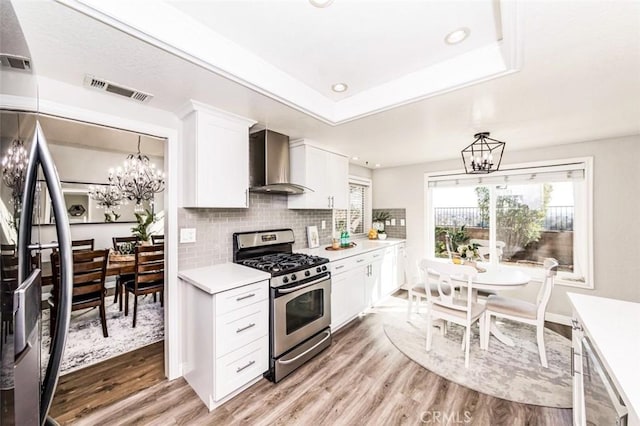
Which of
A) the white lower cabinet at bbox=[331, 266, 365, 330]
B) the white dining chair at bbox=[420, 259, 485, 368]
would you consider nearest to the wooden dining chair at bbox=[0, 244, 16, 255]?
the white lower cabinet at bbox=[331, 266, 365, 330]

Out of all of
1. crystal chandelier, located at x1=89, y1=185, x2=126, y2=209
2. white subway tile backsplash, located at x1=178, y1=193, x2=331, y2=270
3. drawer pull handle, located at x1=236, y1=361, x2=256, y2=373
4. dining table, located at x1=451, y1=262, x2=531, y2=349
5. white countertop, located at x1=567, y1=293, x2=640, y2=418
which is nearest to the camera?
white countertop, located at x1=567, y1=293, x2=640, y2=418

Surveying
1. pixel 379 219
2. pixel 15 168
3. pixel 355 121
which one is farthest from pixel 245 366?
pixel 379 219

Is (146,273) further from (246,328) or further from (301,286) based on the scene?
(301,286)

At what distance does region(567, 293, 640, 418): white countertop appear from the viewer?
34.0 inches

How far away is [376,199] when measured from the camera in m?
5.17

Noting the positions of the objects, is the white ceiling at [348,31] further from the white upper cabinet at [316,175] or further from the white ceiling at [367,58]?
the white upper cabinet at [316,175]

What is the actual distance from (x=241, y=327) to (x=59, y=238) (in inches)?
57.6

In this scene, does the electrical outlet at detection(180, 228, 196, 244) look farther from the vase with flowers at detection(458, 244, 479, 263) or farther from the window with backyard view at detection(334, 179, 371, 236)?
the vase with flowers at detection(458, 244, 479, 263)

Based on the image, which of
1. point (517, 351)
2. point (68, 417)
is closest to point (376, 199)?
point (517, 351)

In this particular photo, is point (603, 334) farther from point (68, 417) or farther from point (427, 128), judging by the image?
point (68, 417)

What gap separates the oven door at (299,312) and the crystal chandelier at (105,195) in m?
3.96

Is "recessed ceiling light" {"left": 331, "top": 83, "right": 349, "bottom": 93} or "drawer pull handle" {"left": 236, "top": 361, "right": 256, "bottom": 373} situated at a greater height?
"recessed ceiling light" {"left": 331, "top": 83, "right": 349, "bottom": 93}

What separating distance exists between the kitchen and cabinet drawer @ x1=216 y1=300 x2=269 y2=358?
0.64 meters

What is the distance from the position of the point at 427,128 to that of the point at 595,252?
106 inches
